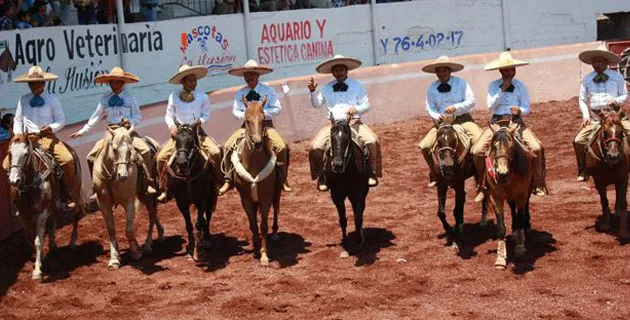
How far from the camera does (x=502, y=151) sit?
1128 centimetres

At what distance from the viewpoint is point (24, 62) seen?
16.4m

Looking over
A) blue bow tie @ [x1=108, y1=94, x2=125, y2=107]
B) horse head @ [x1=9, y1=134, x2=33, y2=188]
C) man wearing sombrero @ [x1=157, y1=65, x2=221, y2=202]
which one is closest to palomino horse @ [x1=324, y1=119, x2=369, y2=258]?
man wearing sombrero @ [x1=157, y1=65, x2=221, y2=202]

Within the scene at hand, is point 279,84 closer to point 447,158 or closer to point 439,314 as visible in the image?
point 447,158

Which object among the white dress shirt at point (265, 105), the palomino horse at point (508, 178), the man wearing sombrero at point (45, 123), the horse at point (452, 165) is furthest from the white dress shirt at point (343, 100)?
the man wearing sombrero at point (45, 123)

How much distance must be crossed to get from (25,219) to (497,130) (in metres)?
5.79

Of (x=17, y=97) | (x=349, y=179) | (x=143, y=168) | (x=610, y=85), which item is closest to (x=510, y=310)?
(x=349, y=179)

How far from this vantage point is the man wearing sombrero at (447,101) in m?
12.8

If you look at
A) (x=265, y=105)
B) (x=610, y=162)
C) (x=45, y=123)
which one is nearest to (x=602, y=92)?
(x=610, y=162)

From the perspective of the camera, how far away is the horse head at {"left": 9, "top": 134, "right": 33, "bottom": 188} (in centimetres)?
1180

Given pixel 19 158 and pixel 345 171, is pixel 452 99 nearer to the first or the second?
pixel 345 171

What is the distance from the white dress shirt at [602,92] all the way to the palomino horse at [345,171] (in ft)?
9.70

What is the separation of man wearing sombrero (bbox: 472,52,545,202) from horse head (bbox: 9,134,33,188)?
5.31 meters

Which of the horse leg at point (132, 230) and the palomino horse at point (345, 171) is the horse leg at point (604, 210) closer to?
the palomino horse at point (345, 171)

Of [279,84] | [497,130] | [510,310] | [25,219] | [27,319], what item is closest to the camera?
[510,310]
